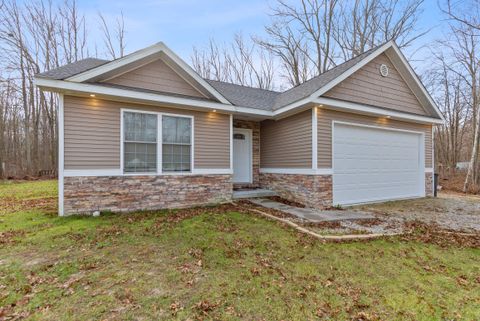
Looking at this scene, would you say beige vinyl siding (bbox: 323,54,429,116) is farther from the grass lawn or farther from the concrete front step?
the grass lawn

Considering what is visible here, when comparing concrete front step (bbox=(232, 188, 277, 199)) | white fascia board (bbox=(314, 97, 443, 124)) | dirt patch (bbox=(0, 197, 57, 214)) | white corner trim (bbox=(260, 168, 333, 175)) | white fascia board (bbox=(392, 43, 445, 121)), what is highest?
white fascia board (bbox=(392, 43, 445, 121))

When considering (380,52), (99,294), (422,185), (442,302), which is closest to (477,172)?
(422,185)

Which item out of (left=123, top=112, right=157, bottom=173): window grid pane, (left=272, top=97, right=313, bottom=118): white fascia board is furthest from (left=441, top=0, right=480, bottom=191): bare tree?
(left=123, top=112, right=157, bottom=173): window grid pane

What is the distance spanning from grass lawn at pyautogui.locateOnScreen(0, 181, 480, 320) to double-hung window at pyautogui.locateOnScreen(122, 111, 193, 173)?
7.15 ft

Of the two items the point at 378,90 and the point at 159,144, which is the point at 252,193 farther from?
the point at 378,90

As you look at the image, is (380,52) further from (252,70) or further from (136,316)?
(252,70)

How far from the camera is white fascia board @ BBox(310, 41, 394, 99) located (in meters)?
7.18

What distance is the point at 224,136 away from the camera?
26.3 feet

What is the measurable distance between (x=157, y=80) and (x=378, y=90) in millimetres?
7939

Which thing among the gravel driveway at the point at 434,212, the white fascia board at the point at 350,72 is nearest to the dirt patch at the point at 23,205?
the white fascia board at the point at 350,72

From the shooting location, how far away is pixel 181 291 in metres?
2.76

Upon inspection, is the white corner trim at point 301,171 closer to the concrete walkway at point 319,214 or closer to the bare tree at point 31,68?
the concrete walkway at point 319,214

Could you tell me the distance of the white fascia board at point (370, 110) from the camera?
7.40 meters

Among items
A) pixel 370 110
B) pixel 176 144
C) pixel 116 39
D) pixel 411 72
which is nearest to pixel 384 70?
pixel 411 72
